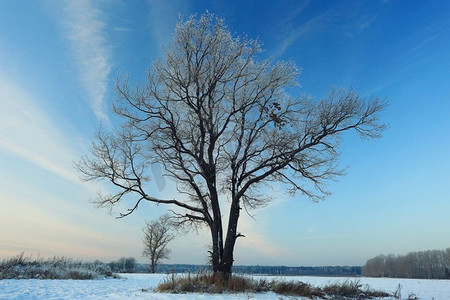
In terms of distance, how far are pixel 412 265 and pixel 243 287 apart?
276 feet

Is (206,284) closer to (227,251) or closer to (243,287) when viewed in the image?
(243,287)

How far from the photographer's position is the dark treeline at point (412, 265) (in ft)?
227

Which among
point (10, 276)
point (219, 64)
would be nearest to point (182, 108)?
point (219, 64)

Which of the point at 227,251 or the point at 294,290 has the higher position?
the point at 227,251

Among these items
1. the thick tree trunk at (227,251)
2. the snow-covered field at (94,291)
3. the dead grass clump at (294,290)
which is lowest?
the snow-covered field at (94,291)

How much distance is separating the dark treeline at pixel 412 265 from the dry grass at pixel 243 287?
233 feet

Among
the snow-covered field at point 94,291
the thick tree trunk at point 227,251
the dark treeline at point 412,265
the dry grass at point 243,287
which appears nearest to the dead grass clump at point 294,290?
the dry grass at point 243,287

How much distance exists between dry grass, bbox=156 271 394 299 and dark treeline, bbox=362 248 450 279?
7099 cm

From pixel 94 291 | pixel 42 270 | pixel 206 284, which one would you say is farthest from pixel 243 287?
pixel 42 270

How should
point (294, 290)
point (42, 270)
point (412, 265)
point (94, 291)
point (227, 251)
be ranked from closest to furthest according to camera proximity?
point (294, 290), point (94, 291), point (227, 251), point (42, 270), point (412, 265)

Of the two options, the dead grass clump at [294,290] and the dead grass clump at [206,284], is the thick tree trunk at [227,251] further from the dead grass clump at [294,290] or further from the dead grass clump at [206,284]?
the dead grass clump at [294,290]

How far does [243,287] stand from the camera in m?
9.27

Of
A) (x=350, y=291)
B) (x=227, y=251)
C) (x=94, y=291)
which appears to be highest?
(x=227, y=251)

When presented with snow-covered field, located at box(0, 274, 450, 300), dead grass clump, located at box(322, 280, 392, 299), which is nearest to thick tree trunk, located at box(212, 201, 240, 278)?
snow-covered field, located at box(0, 274, 450, 300)
